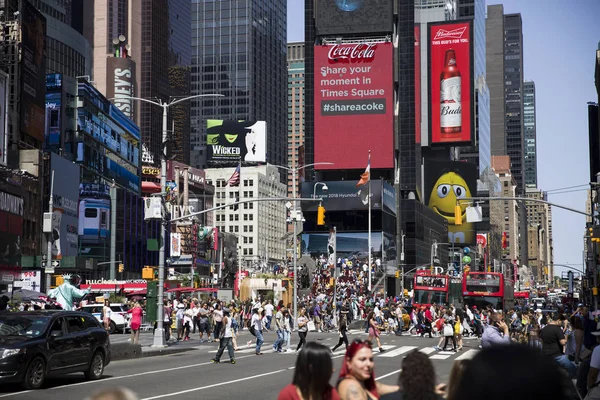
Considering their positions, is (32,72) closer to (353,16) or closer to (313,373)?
(353,16)

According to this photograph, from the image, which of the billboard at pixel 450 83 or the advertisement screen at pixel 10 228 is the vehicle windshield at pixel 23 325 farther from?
the billboard at pixel 450 83

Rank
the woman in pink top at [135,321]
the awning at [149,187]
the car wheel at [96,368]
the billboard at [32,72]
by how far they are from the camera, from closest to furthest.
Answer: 1. the car wheel at [96,368]
2. the woman in pink top at [135,321]
3. the billboard at [32,72]
4. the awning at [149,187]

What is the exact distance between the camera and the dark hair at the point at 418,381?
573cm

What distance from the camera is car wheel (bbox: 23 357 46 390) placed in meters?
19.0

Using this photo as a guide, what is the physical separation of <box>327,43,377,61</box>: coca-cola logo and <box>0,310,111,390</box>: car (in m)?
109

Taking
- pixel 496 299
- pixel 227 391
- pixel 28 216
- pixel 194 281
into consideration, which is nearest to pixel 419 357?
pixel 227 391

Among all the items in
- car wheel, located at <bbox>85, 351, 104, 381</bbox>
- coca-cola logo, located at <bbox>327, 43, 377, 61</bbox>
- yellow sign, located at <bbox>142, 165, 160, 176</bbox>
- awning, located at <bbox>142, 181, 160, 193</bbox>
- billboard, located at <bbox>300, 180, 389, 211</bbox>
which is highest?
coca-cola logo, located at <bbox>327, 43, 377, 61</bbox>

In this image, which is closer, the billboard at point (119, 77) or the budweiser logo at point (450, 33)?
the budweiser logo at point (450, 33)

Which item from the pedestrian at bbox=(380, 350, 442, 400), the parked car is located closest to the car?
the pedestrian at bbox=(380, 350, 442, 400)

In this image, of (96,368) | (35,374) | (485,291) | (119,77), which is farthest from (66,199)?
(119,77)

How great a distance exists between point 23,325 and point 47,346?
720mm

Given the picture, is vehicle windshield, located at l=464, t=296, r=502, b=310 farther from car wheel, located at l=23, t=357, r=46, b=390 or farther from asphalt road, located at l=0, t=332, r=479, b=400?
car wheel, located at l=23, t=357, r=46, b=390

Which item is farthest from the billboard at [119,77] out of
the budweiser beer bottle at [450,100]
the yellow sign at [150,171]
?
the budweiser beer bottle at [450,100]

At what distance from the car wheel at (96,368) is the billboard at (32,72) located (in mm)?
62517
